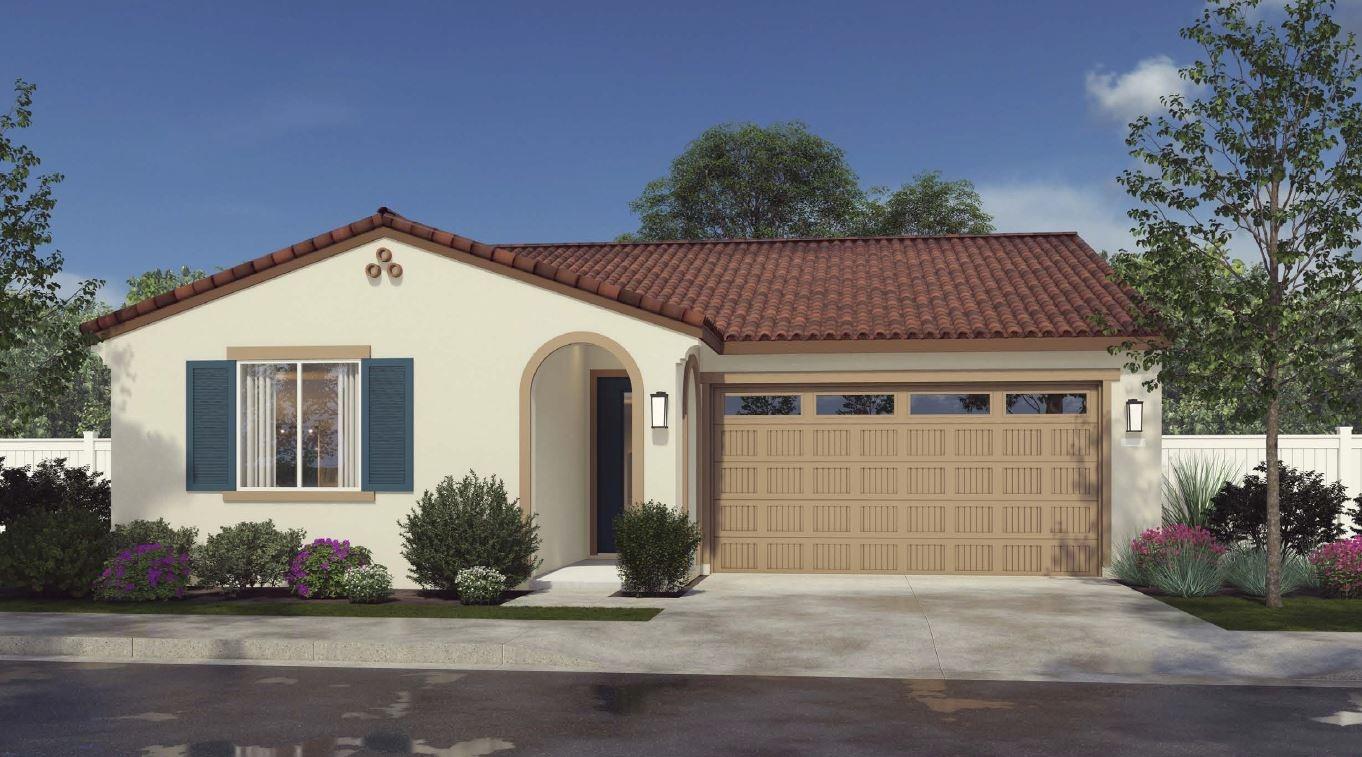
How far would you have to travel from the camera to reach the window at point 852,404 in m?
17.6

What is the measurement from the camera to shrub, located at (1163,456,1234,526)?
58.5 feet

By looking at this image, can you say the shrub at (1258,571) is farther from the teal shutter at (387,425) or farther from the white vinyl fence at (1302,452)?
the teal shutter at (387,425)

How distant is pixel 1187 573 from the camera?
1513 centimetres

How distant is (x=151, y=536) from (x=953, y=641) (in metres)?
9.80

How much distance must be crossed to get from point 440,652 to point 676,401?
545 centimetres

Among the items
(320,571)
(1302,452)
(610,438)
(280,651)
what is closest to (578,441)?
(610,438)

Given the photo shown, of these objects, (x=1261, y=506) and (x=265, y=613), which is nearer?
(x=265, y=613)

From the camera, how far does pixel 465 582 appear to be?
47.3 ft

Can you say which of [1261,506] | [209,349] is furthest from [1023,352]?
[209,349]

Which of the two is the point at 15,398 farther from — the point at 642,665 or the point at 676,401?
the point at 642,665

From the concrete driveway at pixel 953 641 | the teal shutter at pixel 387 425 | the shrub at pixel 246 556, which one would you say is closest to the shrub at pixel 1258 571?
the concrete driveway at pixel 953 641

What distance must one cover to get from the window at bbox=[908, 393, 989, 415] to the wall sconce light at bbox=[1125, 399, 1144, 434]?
180 cm

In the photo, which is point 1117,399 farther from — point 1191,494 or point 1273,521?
point 1273,521

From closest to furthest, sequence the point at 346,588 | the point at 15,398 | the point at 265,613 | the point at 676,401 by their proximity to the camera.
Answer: the point at 265,613, the point at 346,588, the point at 676,401, the point at 15,398
